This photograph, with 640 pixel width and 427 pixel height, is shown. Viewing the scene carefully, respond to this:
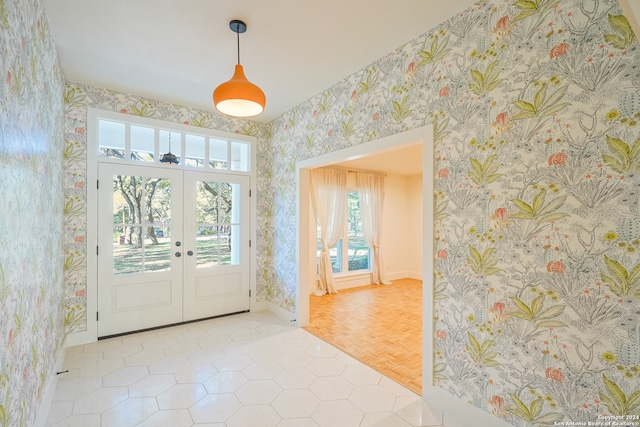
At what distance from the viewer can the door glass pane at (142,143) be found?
3.54 metres

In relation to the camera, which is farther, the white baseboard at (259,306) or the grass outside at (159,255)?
the white baseboard at (259,306)

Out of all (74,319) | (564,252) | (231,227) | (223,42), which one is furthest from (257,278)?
(564,252)

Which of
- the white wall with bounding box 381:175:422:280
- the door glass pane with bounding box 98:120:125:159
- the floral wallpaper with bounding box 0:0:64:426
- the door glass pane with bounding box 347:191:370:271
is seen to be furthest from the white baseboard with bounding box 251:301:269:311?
the white wall with bounding box 381:175:422:280

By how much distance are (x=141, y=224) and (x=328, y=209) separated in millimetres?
3189

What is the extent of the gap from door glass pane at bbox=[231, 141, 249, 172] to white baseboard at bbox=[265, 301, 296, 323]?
1.96m

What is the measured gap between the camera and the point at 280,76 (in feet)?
9.84

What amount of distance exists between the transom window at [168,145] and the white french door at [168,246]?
0.16 m

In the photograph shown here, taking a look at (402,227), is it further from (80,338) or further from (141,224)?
(80,338)

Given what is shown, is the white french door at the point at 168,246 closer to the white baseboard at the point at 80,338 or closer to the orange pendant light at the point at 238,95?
the white baseboard at the point at 80,338

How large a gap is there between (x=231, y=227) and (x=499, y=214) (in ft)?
10.7

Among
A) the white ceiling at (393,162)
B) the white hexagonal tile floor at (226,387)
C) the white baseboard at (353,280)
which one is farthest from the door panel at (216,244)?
the white ceiling at (393,162)

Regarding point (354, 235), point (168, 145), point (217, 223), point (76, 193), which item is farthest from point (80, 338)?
point (354, 235)

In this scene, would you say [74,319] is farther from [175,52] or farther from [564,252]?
[564,252]

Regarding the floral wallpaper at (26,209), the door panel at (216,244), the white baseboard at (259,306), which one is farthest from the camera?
the white baseboard at (259,306)
